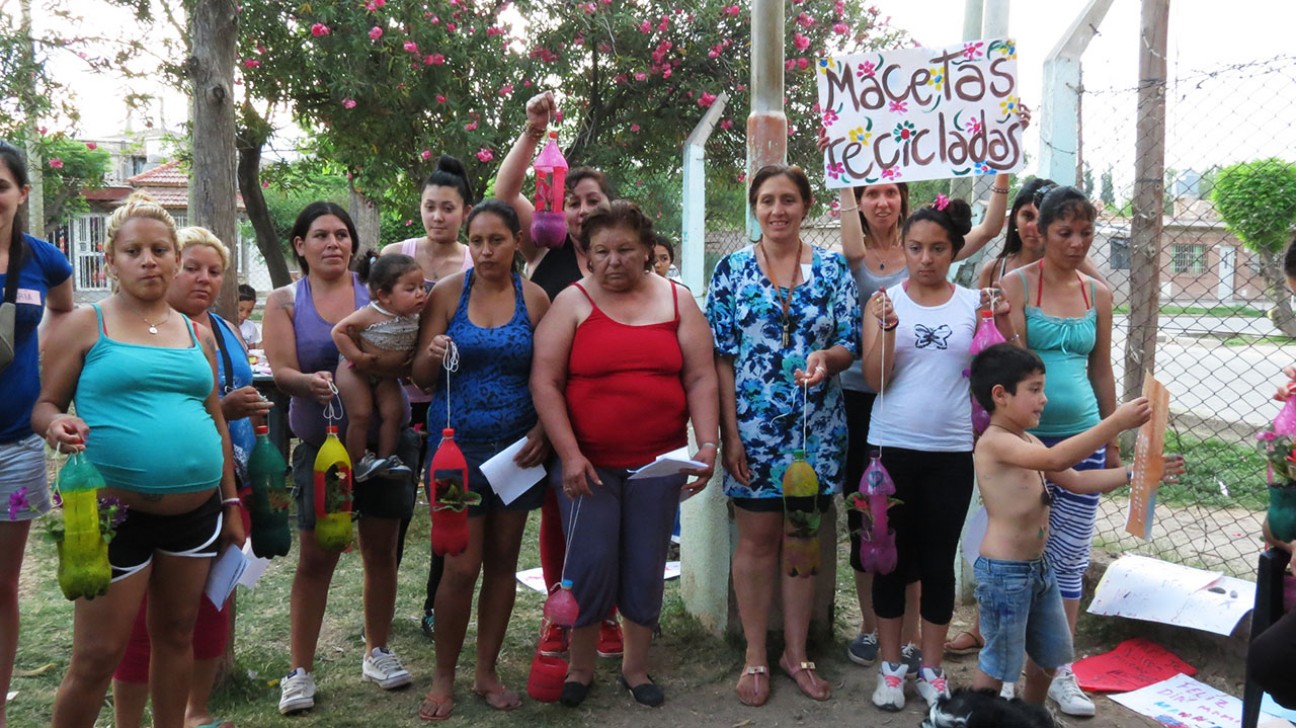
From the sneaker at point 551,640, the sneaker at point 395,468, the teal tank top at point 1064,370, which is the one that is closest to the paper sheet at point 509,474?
the sneaker at point 395,468

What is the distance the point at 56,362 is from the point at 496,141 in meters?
6.58

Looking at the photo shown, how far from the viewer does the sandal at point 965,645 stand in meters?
4.06

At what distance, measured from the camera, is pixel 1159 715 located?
3445 mm

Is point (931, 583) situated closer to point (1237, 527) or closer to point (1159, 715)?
point (1159, 715)

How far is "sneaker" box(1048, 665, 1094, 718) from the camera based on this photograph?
345cm

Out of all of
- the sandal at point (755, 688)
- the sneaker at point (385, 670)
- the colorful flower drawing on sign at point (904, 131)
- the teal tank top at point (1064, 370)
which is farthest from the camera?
the colorful flower drawing on sign at point (904, 131)

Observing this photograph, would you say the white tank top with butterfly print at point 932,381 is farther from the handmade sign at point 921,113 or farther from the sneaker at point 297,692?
the sneaker at point 297,692

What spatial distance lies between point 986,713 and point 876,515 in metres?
1.64

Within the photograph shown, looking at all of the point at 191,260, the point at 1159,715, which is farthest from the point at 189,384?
the point at 1159,715

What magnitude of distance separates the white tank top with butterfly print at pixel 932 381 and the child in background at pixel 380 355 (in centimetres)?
173

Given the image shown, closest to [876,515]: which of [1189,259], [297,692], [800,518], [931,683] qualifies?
[800,518]

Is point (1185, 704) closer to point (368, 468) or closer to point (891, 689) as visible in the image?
point (891, 689)

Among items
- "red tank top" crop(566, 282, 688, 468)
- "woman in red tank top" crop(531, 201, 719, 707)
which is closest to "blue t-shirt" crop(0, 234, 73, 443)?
"woman in red tank top" crop(531, 201, 719, 707)

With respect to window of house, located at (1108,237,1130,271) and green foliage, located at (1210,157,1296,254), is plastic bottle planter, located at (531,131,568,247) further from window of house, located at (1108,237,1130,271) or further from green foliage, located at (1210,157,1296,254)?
window of house, located at (1108,237,1130,271)
